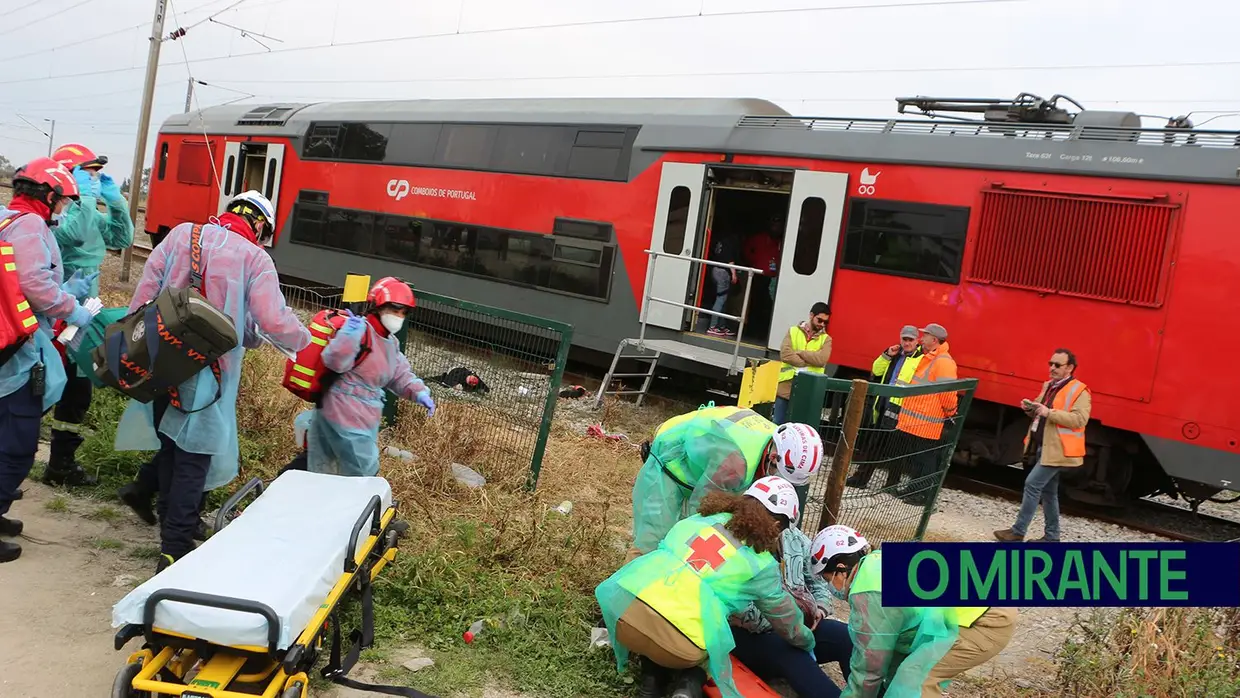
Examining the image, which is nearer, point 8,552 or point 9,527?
point 8,552

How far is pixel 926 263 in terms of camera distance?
30.8 ft

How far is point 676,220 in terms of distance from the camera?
440 inches

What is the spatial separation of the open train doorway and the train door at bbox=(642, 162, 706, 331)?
0.51ft

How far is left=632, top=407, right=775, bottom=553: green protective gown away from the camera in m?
4.41

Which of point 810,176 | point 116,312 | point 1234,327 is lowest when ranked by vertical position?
point 116,312

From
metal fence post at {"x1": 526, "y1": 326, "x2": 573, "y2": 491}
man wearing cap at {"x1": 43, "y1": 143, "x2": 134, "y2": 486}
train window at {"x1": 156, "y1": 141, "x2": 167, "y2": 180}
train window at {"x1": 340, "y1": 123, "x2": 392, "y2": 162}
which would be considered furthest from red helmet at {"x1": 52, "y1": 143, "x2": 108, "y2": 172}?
train window at {"x1": 156, "y1": 141, "x2": 167, "y2": 180}

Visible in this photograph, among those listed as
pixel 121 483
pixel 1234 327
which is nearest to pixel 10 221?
pixel 121 483

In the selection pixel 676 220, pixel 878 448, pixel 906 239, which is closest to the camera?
pixel 878 448

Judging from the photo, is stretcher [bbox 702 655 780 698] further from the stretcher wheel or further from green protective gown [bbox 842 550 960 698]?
the stretcher wheel

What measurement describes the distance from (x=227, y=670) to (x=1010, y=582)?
2.48 m

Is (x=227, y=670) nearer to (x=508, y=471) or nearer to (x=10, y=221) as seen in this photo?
(x=10, y=221)

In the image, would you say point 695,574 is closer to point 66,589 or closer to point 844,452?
point 844,452

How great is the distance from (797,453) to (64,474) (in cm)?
417

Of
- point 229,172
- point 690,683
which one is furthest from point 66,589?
point 229,172
